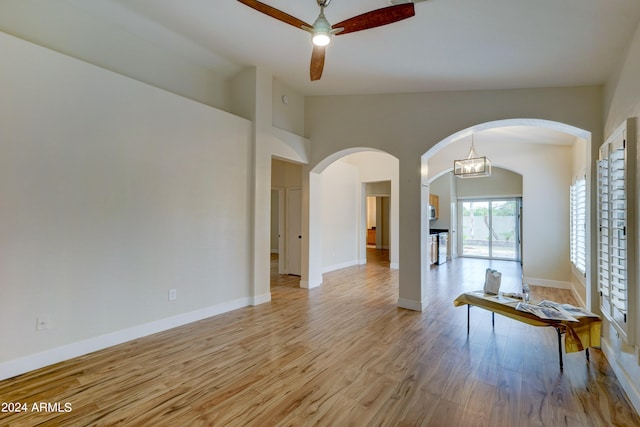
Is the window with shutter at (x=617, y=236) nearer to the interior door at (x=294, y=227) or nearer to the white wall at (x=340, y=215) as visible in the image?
the interior door at (x=294, y=227)

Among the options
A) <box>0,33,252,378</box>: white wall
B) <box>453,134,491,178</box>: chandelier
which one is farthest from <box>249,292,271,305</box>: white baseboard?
<box>453,134,491,178</box>: chandelier

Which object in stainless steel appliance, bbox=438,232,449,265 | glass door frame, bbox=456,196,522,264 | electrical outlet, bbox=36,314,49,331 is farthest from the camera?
glass door frame, bbox=456,196,522,264

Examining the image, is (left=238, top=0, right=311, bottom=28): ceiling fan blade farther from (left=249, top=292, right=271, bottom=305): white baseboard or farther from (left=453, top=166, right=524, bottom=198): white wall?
(left=453, top=166, right=524, bottom=198): white wall

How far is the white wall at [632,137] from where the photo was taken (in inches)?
90.0

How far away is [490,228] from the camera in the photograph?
1055cm

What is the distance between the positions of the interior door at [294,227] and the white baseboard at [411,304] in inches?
113

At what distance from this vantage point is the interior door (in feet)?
22.2

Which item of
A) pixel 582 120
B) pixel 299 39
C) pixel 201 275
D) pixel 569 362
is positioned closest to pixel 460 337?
pixel 569 362

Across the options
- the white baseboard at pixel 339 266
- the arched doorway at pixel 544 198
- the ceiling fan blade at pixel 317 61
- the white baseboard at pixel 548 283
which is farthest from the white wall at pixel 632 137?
the white baseboard at pixel 339 266

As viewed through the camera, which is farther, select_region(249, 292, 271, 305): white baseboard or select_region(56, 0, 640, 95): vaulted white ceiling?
select_region(249, 292, 271, 305): white baseboard

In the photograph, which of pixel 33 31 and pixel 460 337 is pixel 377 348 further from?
pixel 33 31

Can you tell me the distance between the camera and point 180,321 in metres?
3.82

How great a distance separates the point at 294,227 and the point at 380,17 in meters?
4.98

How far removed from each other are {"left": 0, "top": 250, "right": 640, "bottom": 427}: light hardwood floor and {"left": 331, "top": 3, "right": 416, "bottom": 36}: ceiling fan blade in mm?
2978
